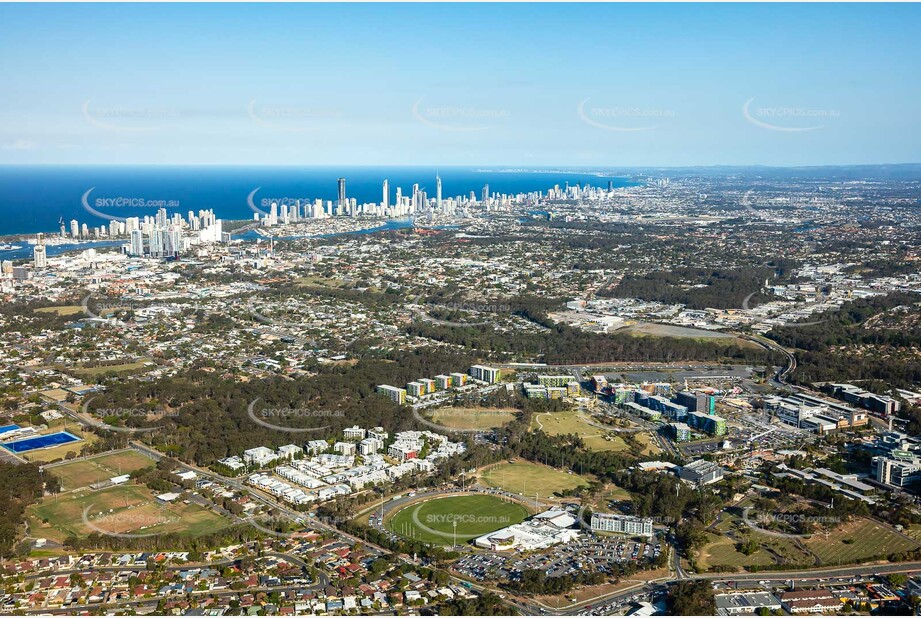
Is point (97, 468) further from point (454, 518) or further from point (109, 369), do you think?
point (109, 369)

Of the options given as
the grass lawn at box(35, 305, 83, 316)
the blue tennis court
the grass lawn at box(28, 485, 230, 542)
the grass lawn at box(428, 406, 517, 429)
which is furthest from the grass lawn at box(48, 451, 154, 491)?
the grass lawn at box(35, 305, 83, 316)

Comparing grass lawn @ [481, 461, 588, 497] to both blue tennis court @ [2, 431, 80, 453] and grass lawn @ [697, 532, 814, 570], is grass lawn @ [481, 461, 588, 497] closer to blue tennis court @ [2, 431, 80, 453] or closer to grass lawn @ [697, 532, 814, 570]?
grass lawn @ [697, 532, 814, 570]

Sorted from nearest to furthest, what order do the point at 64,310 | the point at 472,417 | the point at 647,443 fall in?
the point at 647,443 → the point at 472,417 → the point at 64,310

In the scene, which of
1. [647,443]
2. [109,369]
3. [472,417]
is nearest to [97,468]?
[109,369]

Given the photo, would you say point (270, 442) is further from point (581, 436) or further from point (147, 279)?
point (147, 279)

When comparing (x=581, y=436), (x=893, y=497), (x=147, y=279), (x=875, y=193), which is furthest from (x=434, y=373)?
(x=875, y=193)

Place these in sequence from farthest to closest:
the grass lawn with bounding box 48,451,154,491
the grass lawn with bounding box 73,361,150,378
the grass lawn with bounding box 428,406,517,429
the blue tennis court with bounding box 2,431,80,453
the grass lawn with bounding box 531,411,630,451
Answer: the grass lawn with bounding box 73,361,150,378
the grass lawn with bounding box 428,406,517,429
the grass lawn with bounding box 531,411,630,451
the blue tennis court with bounding box 2,431,80,453
the grass lawn with bounding box 48,451,154,491

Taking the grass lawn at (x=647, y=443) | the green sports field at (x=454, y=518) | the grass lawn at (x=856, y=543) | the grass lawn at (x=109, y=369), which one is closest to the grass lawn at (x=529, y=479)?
the green sports field at (x=454, y=518)
